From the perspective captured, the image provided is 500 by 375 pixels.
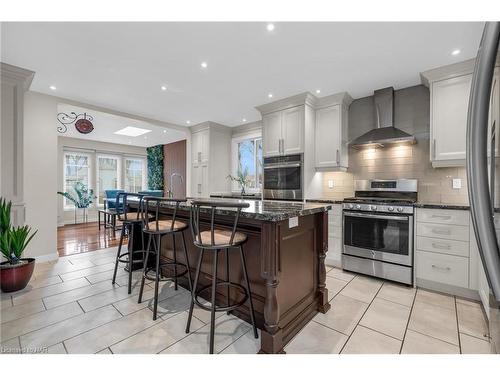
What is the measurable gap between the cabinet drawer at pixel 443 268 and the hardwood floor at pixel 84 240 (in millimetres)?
4854

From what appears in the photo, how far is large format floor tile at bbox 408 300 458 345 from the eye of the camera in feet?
5.98

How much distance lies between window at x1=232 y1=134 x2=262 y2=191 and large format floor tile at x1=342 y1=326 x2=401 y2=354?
3423mm

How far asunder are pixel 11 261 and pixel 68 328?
4.54 ft

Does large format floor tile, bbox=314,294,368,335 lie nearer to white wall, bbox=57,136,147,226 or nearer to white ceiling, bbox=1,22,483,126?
white ceiling, bbox=1,22,483,126

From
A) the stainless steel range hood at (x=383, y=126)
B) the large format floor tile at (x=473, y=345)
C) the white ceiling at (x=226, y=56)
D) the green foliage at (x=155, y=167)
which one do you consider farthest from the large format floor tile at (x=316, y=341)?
the green foliage at (x=155, y=167)

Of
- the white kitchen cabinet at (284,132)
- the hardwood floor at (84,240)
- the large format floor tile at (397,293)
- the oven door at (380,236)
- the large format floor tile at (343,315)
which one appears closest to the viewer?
the large format floor tile at (343,315)

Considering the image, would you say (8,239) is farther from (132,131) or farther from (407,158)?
(407,158)

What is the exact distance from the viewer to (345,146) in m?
3.64

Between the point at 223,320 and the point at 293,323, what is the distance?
0.59 meters

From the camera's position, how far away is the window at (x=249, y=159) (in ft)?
16.5

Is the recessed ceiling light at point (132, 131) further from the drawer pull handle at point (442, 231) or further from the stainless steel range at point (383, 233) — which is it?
the drawer pull handle at point (442, 231)

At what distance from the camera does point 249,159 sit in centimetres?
520

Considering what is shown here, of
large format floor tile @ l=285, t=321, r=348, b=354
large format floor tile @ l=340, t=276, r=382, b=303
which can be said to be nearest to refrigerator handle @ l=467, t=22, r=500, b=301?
large format floor tile @ l=285, t=321, r=348, b=354
